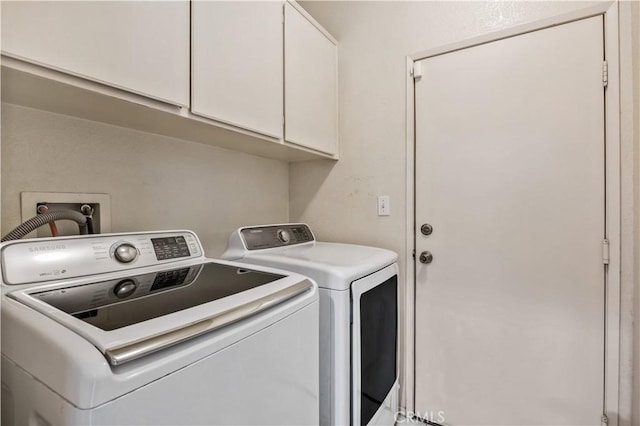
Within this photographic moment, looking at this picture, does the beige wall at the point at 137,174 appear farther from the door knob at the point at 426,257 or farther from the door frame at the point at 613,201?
Result: the door frame at the point at 613,201

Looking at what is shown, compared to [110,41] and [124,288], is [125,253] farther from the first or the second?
[110,41]

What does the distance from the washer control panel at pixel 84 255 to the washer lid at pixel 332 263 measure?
1.11 feet

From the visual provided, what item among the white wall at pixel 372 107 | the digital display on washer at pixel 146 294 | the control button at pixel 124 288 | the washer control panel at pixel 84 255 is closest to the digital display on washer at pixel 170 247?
the washer control panel at pixel 84 255

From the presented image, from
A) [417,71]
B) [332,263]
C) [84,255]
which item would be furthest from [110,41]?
[417,71]

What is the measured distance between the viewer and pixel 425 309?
1.76m

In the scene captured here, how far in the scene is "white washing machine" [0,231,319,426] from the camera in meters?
0.47

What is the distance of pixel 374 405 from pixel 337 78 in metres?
1.89

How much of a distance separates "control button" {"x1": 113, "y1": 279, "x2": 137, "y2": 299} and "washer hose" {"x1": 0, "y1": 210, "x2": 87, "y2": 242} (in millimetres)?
362

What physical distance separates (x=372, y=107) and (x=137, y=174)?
1.37 m

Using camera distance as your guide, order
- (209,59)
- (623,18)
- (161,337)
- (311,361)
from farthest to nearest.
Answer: (623,18), (209,59), (311,361), (161,337)

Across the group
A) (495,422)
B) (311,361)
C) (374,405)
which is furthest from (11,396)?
(495,422)

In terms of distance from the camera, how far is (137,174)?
133cm

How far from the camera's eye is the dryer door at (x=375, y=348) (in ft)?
3.73

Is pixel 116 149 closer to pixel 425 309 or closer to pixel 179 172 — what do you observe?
pixel 179 172
